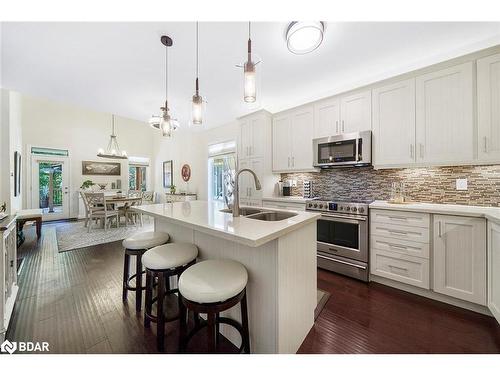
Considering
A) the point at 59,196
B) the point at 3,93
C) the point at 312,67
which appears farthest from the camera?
the point at 59,196

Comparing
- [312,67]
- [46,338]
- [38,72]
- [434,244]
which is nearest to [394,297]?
[434,244]

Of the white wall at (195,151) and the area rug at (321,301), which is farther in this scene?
the white wall at (195,151)

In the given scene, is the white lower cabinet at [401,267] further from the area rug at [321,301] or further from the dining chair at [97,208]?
the dining chair at [97,208]

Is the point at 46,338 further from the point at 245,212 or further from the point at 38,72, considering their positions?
the point at 38,72

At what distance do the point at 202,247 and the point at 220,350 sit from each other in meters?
0.74

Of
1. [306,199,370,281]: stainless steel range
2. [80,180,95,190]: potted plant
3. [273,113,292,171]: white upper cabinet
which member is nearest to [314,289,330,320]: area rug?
[306,199,370,281]: stainless steel range

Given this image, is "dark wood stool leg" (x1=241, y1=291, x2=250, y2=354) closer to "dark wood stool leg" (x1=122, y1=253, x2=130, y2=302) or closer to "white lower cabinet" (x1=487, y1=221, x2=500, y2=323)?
"dark wood stool leg" (x1=122, y1=253, x2=130, y2=302)

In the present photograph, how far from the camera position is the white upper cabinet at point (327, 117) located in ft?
9.29

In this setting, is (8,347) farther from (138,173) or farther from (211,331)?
(138,173)

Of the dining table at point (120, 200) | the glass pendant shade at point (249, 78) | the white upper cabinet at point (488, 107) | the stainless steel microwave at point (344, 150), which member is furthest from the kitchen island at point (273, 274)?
the dining table at point (120, 200)

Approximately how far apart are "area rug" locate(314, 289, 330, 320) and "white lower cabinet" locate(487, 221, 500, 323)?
127 cm

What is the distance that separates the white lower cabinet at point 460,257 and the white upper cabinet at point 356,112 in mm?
1380

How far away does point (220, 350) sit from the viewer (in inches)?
54.7

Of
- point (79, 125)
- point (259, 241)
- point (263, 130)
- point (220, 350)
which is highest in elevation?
point (79, 125)
